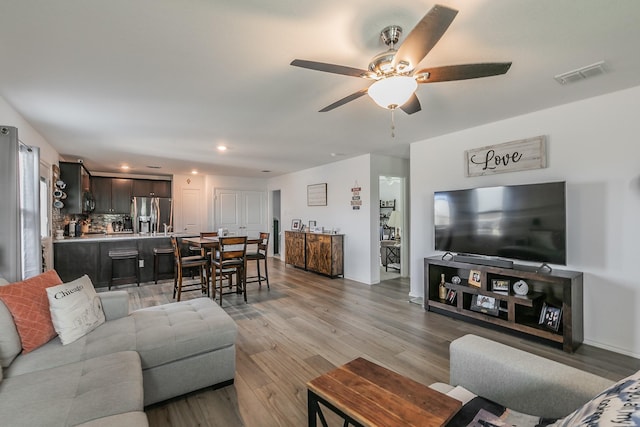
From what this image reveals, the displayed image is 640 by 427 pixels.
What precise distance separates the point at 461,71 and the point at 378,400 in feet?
5.99

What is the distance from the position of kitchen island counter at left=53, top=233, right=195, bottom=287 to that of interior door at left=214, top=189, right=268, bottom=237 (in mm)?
2940

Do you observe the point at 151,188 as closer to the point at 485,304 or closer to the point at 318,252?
the point at 318,252

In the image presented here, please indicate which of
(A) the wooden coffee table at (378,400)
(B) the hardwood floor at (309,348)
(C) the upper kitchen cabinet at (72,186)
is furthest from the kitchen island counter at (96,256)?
(A) the wooden coffee table at (378,400)

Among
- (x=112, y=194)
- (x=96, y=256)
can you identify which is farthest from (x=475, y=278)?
(x=112, y=194)

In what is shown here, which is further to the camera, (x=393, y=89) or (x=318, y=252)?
(x=318, y=252)

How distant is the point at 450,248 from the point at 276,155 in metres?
3.41

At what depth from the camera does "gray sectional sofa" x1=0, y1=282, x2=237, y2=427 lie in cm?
126

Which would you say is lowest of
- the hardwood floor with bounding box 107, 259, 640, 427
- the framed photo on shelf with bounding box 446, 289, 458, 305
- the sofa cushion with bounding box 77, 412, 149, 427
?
the hardwood floor with bounding box 107, 259, 640, 427

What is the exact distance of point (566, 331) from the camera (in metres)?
2.69

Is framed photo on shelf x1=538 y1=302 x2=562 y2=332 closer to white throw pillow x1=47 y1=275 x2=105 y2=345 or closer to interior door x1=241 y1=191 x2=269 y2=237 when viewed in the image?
white throw pillow x1=47 y1=275 x2=105 y2=345

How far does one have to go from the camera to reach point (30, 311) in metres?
1.82

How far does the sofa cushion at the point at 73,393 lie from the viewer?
122 cm

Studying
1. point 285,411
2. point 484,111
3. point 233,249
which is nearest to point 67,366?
point 285,411

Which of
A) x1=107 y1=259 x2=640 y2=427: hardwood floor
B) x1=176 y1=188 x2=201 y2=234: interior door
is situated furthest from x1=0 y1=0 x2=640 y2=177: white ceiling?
x1=176 y1=188 x2=201 y2=234: interior door
